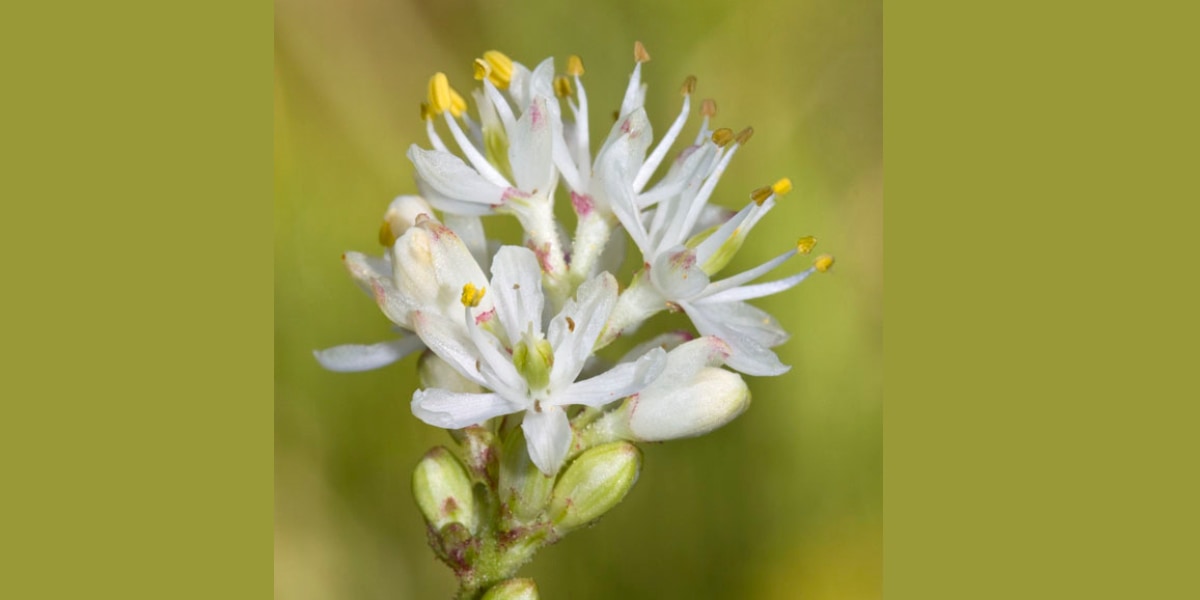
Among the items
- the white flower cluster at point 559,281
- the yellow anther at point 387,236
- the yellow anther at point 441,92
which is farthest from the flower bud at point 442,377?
the yellow anther at point 441,92

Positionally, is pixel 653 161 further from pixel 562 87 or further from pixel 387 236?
pixel 387 236

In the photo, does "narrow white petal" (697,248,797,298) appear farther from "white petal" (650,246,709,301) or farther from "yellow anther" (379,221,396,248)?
"yellow anther" (379,221,396,248)

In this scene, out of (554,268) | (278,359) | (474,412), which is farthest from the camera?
(278,359)

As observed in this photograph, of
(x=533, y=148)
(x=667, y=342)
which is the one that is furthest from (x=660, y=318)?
(x=533, y=148)

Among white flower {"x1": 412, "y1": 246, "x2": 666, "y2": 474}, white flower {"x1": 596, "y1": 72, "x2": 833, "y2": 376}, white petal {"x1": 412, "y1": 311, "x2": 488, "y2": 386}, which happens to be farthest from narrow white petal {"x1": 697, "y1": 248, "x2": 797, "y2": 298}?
white petal {"x1": 412, "y1": 311, "x2": 488, "y2": 386}

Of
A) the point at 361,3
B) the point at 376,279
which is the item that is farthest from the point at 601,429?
the point at 361,3

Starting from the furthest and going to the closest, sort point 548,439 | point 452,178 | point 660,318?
point 660,318
point 452,178
point 548,439

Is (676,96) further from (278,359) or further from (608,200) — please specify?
(278,359)
